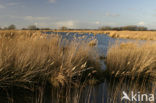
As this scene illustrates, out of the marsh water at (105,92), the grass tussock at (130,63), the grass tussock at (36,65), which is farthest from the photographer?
the grass tussock at (130,63)

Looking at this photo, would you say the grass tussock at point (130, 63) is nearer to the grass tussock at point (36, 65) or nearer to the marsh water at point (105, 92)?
the marsh water at point (105, 92)

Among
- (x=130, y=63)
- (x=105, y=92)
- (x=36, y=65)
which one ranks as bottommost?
(x=105, y=92)

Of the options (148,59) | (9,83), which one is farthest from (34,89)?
(148,59)

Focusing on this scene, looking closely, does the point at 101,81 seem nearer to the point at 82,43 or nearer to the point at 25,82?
the point at 82,43

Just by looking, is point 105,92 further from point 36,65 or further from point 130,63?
point 36,65

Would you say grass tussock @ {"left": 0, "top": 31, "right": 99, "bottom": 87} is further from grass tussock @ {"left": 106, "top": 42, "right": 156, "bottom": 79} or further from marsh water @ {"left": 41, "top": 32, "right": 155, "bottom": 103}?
grass tussock @ {"left": 106, "top": 42, "right": 156, "bottom": 79}

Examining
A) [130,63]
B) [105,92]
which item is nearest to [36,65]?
[105,92]

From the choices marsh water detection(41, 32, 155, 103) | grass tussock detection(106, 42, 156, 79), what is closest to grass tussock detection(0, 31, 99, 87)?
marsh water detection(41, 32, 155, 103)

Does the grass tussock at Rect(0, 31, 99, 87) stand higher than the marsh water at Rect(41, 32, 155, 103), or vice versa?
the grass tussock at Rect(0, 31, 99, 87)

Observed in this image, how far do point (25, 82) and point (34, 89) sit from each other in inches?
10.4

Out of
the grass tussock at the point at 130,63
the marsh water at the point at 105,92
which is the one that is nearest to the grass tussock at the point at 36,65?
the marsh water at the point at 105,92

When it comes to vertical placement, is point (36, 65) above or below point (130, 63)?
above

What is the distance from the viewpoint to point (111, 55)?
479cm

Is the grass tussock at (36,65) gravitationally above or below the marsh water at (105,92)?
above
